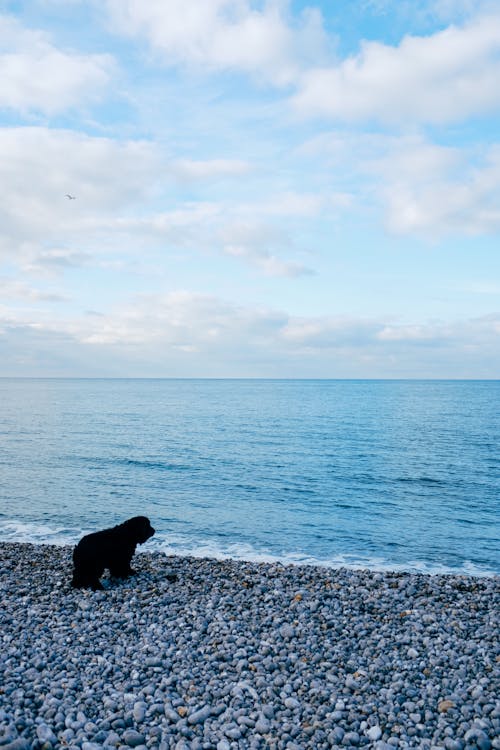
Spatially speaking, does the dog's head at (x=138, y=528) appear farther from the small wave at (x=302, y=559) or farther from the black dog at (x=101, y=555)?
the small wave at (x=302, y=559)

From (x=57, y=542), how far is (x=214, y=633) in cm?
1027

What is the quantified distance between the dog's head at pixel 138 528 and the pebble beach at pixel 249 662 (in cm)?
88

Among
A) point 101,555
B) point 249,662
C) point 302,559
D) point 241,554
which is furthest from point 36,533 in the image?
point 249,662

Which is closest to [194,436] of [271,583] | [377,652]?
[271,583]

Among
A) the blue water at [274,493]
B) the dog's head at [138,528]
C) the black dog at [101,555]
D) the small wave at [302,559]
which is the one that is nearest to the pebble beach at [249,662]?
the black dog at [101,555]

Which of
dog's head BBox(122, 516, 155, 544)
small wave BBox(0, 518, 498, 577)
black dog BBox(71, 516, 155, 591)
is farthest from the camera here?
small wave BBox(0, 518, 498, 577)

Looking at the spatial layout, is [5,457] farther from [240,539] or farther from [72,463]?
[240,539]

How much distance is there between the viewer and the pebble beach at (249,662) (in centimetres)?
673

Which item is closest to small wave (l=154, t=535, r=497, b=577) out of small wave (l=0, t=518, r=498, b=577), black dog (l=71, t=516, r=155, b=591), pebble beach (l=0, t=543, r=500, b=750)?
small wave (l=0, t=518, r=498, b=577)

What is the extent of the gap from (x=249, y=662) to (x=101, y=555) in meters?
4.77

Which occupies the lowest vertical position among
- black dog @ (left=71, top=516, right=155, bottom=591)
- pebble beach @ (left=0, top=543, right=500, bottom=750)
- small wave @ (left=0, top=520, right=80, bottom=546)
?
small wave @ (left=0, top=520, right=80, bottom=546)

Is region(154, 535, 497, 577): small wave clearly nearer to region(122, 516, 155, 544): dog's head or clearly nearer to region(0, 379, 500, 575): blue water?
region(0, 379, 500, 575): blue water

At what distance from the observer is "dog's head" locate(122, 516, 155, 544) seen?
41.8 ft

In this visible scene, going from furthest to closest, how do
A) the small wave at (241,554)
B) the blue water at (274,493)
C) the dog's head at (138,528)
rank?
1. the blue water at (274,493)
2. the small wave at (241,554)
3. the dog's head at (138,528)
